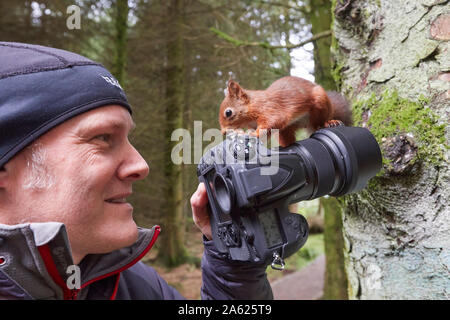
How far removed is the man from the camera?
60 cm

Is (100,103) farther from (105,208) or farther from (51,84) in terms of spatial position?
(105,208)

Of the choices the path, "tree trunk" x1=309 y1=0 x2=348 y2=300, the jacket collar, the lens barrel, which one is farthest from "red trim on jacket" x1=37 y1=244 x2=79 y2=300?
the path

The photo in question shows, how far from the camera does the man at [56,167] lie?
0.60 m

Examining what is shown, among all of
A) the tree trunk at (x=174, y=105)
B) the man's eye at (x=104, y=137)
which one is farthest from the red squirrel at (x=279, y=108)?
the tree trunk at (x=174, y=105)

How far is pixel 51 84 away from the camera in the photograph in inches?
24.5

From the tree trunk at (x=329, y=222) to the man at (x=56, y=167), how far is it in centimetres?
76

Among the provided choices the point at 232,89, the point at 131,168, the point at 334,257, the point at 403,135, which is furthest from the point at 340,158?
the point at 334,257

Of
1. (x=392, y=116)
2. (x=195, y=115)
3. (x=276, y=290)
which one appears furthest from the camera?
(x=276, y=290)

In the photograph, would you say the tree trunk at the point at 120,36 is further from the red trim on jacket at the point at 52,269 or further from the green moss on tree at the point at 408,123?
the green moss on tree at the point at 408,123

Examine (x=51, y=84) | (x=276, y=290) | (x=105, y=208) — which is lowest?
(x=276, y=290)

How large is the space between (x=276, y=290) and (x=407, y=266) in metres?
3.17

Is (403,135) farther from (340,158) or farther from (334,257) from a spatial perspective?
(334,257)

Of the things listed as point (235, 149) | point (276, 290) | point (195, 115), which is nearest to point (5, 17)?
point (195, 115)

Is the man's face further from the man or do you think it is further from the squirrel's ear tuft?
the squirrel's ear tuft
